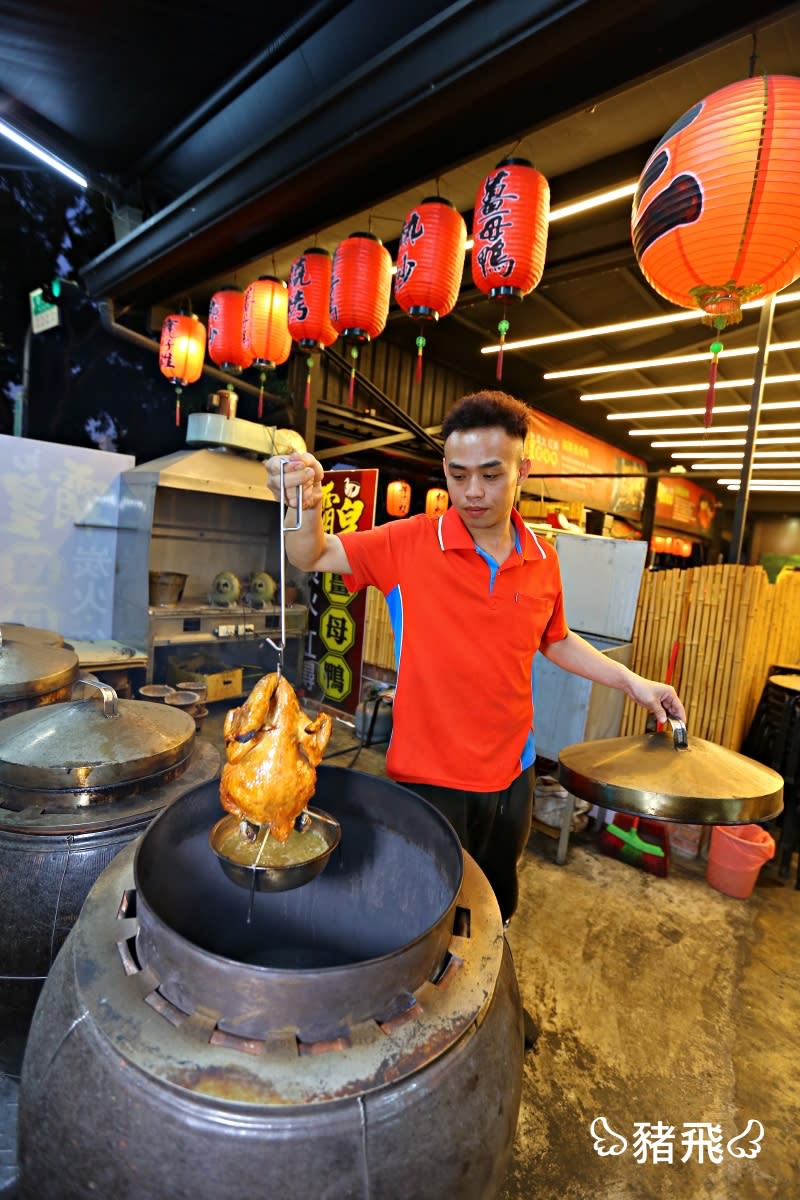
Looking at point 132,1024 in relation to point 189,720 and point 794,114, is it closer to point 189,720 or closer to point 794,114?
point 189,720

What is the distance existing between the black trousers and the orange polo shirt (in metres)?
0.09

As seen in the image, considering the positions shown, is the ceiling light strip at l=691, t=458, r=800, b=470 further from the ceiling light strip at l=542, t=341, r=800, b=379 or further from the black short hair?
the black short hair

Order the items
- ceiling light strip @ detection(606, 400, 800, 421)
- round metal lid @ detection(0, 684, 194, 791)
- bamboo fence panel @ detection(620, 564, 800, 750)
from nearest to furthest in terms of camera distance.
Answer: round metal lid @ detection(0, 684, 194, 791) → bamboo fence panel @ detection(620, 564, 800, 750) → ceiling light strip @ detection(606, 400, 800, 421)

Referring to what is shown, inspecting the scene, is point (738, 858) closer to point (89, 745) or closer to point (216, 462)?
point (89, 745)

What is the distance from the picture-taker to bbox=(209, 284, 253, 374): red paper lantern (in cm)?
670

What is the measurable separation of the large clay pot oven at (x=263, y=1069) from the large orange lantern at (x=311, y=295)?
5840 mm

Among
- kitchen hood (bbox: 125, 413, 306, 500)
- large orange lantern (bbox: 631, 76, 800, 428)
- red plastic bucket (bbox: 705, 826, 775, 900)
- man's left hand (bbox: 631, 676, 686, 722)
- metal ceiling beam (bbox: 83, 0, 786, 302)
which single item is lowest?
red plastic bucket (bbox: 705, 826, 775, 900)

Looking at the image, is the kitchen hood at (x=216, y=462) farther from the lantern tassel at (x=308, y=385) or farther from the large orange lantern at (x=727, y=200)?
the large orange lantern at (x=727, y=200)

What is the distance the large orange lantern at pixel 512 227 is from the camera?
4.26 meters

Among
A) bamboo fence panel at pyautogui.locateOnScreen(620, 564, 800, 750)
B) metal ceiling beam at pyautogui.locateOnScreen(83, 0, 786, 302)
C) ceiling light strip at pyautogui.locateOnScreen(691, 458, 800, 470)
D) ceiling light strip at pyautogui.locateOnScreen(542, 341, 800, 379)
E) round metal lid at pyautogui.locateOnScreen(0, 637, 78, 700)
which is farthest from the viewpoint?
ceiling light strip at pyautogui.locateOnScreen(691, 458, 800, 470)

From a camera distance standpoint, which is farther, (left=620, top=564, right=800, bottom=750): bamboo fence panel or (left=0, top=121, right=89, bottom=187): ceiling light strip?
(left=0, top=121, right=89, bottom=187): ceiling light strip

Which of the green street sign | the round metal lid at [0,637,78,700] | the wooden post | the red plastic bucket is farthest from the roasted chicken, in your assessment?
the green street sign

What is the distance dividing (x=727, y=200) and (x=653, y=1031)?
453 cm

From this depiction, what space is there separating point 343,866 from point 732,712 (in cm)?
470
